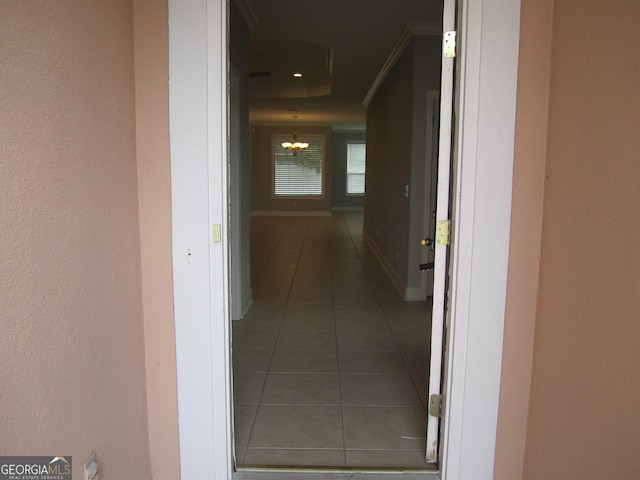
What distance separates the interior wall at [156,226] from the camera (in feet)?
6.36

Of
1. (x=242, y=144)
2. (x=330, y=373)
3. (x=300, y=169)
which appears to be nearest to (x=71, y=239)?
(x=330, y=373)

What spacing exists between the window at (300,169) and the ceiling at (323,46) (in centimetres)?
344

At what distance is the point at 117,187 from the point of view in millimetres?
1794

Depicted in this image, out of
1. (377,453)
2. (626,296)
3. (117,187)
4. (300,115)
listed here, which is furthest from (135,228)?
(300,115)

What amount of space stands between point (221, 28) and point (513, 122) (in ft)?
3.85

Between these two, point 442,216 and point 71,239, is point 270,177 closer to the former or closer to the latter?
point 442,216

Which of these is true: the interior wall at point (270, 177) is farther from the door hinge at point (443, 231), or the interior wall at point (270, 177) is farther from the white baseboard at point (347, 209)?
the door hinge at point (443, 231)

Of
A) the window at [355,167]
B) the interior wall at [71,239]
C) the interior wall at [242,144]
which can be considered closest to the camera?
the interior wall at [71,239]

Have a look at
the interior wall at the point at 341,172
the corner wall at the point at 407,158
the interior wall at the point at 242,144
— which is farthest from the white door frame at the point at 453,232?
the interior wall at the point at 341,172

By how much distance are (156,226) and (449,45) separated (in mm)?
1362

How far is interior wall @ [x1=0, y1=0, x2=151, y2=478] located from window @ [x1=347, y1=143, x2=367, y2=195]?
15.0 meters

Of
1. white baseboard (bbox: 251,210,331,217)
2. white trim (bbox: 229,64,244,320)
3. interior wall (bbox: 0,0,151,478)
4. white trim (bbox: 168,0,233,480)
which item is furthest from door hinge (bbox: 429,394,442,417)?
white baseboard (bbox: 251,210,331,217)

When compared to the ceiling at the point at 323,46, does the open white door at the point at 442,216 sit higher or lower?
lower

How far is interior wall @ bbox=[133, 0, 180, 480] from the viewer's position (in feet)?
6.36
